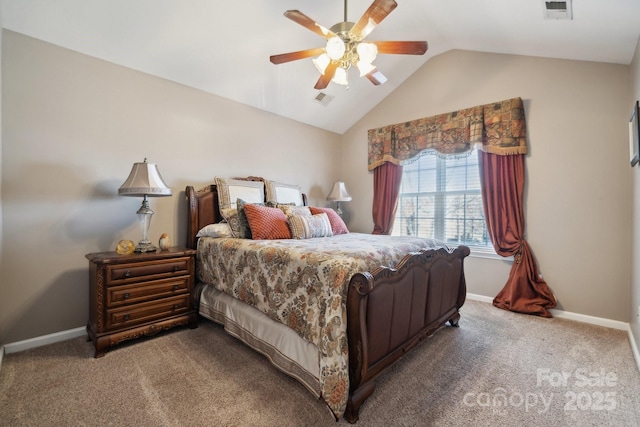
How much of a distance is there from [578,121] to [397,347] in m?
2.88

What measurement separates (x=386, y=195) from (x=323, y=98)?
1.66 meters

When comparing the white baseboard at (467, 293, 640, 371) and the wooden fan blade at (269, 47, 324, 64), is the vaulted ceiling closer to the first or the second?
the wooden fan blade at (269, 47, 324, 64)

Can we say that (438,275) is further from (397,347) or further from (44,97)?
(44,97)

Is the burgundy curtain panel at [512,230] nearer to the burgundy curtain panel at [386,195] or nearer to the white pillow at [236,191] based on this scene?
the burgundy curtain panel at [386,195]

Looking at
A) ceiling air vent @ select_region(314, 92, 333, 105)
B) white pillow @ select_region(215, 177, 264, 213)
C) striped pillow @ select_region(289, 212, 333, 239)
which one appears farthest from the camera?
ceiling air vent @ select_region(314, 92, 333, 105)

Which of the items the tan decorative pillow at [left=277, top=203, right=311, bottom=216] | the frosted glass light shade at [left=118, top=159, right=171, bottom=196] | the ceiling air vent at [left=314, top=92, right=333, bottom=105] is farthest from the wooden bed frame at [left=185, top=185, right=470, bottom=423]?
the ceiling air vent at [left=314, top=92, right=333, bottom=105]

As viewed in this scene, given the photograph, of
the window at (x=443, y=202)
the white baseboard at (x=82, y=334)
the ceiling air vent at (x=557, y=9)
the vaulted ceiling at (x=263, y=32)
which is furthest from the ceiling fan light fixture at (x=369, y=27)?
the white baseboard at (x=82, y=334)

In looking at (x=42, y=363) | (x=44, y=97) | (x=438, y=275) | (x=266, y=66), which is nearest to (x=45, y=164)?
(x=44, y=97)

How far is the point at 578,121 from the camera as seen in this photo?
2723 mm

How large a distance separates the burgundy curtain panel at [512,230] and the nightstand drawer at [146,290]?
3.29 meters

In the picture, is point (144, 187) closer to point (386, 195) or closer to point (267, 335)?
→ point (267, 335)

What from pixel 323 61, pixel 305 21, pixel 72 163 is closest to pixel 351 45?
pixel 323 61

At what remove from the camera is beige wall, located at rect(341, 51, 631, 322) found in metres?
2.54

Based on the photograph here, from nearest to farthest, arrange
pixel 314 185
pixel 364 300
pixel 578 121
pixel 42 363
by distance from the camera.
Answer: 1. pixel 364 300
2. pixel 42 363
3. pixel 578 121
4. pixel 314 185
